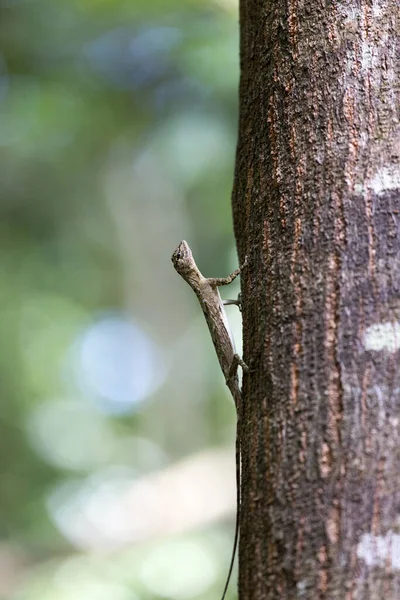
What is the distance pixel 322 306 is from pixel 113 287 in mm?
15065

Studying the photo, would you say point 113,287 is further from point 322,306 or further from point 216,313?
point 322,306

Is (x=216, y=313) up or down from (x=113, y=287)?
down

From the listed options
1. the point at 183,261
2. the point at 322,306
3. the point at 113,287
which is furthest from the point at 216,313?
the point at 113,287

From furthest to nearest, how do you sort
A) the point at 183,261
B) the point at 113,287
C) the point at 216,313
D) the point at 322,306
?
the point at 113,287 → the point at 183,261 → the point at 216,313 → the point at 322,306

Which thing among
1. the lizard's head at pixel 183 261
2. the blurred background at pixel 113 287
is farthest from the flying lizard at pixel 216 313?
the blurred background at pixel 113 287

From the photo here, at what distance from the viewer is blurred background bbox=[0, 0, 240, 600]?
7035 mm

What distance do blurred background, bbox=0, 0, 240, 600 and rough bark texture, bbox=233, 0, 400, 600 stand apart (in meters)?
3.93

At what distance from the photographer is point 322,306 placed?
7.21 feet

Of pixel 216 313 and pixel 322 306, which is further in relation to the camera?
pixel 216 313

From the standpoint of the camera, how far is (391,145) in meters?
2.33

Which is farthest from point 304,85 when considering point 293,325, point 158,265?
point 158,265

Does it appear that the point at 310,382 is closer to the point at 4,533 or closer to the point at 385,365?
the point at 385,365

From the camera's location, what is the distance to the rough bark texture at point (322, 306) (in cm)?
196

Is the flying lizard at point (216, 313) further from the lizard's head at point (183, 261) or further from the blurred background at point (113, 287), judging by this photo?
the blurred background at point (113, 287)
